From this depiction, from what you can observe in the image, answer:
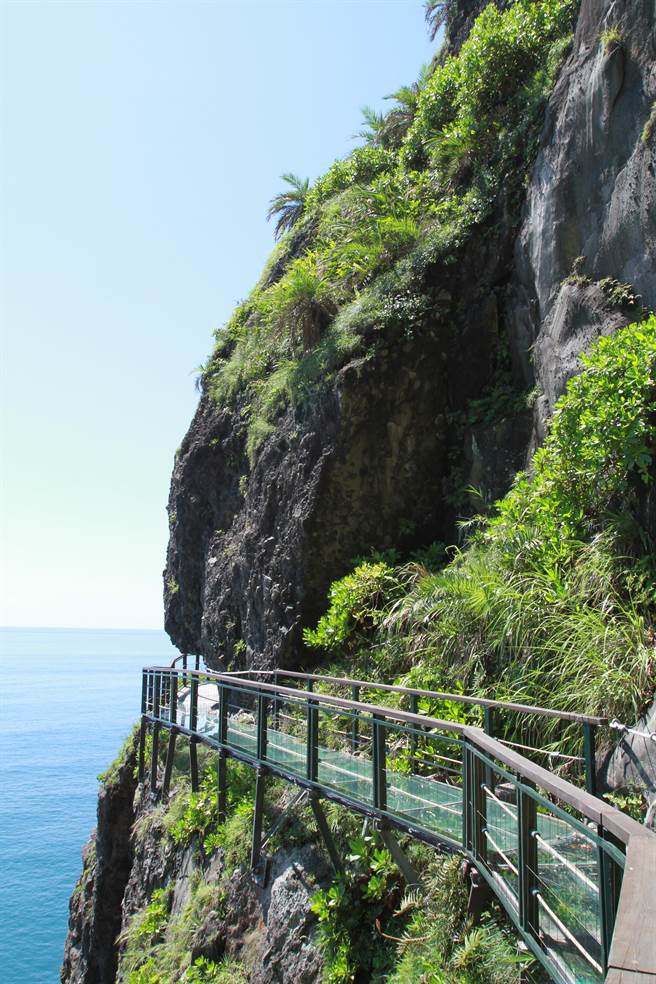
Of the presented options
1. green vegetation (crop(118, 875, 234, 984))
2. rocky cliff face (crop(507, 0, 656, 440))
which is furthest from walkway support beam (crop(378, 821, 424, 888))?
rocky cliff face (crop(507, 0, 656, 440))

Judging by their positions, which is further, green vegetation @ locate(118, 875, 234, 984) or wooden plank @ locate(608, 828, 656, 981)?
green vegetation @ locate(118, 875, 234, 984)

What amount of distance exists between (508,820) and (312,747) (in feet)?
9.58

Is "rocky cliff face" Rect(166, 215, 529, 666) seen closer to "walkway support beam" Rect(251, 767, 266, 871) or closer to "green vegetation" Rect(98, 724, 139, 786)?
"walkway support beam" Rect(251, 767, 266, 871)

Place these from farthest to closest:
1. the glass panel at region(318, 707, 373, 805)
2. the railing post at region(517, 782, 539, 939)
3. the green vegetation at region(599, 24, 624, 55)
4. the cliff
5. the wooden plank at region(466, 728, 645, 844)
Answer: the green vegetation at region(599, 24, 624, 55)
the cliff
the glass panel at region(318, 707, 373, 805)
the railing post at region(517, 782, 539, 939)
the wooden plank at region(466, 728, 645, 844)

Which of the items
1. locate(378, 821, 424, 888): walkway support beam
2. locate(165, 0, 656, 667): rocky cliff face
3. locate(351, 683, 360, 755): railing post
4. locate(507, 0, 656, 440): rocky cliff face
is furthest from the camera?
locate(165, 0, 656, 667): rocky cliff face

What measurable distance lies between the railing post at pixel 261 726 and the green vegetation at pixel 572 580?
150 cm

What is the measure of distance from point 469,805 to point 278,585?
22.8 ft

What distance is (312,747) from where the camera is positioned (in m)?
6.25

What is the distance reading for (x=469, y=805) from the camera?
13.7ft

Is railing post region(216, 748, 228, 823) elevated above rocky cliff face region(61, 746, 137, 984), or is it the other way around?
railing post region(216, 748, 228, 823)

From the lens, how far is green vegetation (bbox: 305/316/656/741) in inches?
221

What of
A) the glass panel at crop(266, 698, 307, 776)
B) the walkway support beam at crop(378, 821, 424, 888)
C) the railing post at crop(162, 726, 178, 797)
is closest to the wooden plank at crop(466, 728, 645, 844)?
the walkway support beam at crop(378, 821, 424, 888)

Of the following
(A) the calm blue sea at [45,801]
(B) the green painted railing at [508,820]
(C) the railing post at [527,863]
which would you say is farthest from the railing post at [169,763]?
(A) the calm blue sea at [45,801]

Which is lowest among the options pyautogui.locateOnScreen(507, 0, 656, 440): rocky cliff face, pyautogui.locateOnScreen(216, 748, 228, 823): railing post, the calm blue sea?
the calm blue sea
